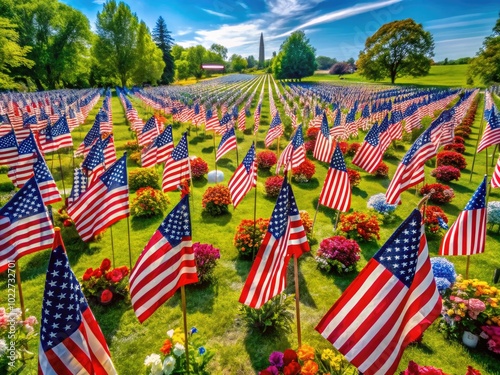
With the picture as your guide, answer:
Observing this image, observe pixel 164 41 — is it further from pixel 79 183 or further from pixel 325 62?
pixel 325 62

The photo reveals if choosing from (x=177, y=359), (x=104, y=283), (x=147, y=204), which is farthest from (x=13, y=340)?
(x=147, y=204)

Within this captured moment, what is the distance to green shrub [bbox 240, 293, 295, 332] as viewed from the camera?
626cm

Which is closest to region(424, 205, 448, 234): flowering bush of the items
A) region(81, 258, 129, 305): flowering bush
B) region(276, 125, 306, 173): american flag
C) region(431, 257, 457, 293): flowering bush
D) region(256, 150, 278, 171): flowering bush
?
region(431, 257, 457, 293): flowering bush

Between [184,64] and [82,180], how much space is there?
104 m

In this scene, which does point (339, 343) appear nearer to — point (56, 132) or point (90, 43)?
point (56, 132)

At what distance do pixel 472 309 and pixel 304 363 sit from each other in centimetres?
356

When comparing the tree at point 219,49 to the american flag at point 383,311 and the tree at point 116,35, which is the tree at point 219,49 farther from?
the american flag at point 383,311

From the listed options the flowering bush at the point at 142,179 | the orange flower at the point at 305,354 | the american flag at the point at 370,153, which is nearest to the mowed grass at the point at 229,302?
the flowering bush at the point at 142,179

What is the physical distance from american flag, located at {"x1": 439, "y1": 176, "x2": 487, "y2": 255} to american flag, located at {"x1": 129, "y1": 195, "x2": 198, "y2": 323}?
19.2 feet

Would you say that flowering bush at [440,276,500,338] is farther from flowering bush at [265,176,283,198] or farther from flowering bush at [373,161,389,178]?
flowering bush at [373,161,389,178]

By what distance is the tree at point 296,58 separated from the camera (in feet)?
271

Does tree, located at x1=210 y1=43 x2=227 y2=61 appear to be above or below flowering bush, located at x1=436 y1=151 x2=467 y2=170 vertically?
above

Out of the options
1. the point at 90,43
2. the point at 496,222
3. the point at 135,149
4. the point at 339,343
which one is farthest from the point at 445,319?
the point at 90,43

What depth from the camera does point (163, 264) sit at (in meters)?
4.35
